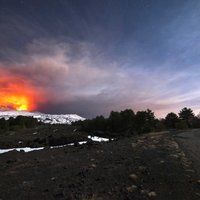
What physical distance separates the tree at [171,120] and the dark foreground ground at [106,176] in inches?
Result: 1775

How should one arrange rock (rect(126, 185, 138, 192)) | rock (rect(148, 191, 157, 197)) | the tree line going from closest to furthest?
rock (rect(148, 191, 157, 197)), rock (rect(126, 185, 138, 192)), the tree line

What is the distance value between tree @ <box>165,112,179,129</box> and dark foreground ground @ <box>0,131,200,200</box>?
45.1m

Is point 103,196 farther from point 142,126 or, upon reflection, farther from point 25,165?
point 142,126

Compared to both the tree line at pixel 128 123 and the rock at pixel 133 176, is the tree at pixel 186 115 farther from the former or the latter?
the rock at pixel 133 176

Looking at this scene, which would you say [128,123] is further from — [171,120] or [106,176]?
[106,176]

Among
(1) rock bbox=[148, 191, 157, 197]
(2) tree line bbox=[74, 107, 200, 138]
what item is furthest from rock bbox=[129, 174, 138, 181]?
(2) tree line bbox=[74, 107, 200, 138]

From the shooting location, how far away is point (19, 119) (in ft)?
288

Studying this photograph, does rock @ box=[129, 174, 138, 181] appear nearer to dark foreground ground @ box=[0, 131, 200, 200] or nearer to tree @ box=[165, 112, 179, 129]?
dark foreground ground @ box=[0, 131, 200, 200]

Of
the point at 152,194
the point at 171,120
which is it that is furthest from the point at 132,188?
the point at 171,120

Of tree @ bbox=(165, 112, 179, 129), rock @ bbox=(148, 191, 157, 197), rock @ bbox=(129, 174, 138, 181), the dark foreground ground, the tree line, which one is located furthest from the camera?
tree @ bbox=(165, 112, 179, 129)

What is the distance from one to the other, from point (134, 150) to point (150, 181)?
7.84 metres

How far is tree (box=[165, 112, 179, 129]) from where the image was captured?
63.9 metres

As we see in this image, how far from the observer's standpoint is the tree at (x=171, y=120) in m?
63.9

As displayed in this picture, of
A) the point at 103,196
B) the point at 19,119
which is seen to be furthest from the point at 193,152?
the point at 19,119
